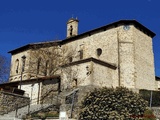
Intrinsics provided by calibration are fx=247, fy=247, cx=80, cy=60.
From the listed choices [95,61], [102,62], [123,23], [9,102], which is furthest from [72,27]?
[9,102]

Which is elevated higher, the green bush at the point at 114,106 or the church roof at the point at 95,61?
the church roof at the point at 95,61

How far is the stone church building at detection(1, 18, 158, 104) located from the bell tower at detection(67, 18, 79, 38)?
1.51m

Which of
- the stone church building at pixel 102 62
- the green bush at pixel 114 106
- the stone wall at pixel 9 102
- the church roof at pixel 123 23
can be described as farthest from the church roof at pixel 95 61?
the green bush at pixel 114 106

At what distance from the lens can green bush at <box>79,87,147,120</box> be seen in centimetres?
1709

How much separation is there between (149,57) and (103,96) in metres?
18.1

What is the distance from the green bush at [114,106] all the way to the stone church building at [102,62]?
9024 mm

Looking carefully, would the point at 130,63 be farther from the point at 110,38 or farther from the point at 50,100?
the point at 50,100

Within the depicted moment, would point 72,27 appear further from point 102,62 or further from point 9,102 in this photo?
point 9,102

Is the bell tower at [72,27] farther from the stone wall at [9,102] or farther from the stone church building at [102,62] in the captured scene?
the stone wall at [9,102]

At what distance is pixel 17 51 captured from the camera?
44.8m

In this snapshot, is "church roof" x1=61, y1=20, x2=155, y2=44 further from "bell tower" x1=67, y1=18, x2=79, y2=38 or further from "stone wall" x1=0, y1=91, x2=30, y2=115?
"stone wall" x1=0, y1=91, x2=30, y2=115

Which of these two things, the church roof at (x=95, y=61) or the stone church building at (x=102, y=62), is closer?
the church roof at (x=95, y=61)

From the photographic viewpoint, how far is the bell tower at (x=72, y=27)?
135 feet

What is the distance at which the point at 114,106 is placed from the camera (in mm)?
17469
